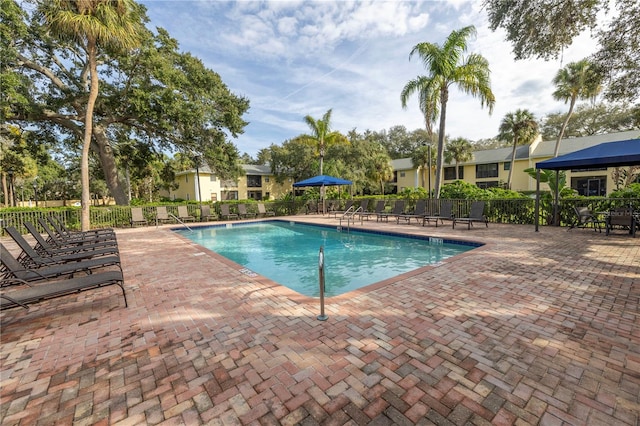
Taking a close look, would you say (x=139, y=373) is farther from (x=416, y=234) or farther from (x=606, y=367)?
(x=416, y=234)

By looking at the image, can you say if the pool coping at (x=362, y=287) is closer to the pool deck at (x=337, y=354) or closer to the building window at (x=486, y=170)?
the pool deck at (x=337, y=354)

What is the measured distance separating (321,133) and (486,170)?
73.4 feet

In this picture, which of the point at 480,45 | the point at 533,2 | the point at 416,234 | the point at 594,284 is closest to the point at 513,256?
the point at 594,284

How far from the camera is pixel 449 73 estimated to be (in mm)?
13922

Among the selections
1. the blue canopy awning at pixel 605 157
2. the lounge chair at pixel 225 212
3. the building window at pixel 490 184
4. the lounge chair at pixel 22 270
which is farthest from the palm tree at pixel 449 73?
the building window at pixel 490 184

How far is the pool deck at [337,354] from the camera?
6.66 ft

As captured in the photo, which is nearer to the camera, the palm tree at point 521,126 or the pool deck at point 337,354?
the pool deck at point 337,354

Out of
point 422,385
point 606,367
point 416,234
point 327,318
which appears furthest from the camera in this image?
point 416,234

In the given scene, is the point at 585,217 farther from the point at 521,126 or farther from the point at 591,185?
the point at 591,185

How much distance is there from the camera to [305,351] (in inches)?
109

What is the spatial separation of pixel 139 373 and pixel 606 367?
13.6ft

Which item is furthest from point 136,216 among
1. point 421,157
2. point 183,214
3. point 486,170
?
point 486,170

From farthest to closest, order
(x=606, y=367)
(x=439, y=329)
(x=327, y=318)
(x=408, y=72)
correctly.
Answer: (x=408, y=72)
(x=327, y=318)
(x=439, y=329)
(x=606, y=367)

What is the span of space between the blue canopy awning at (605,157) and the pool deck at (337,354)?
4.71m
